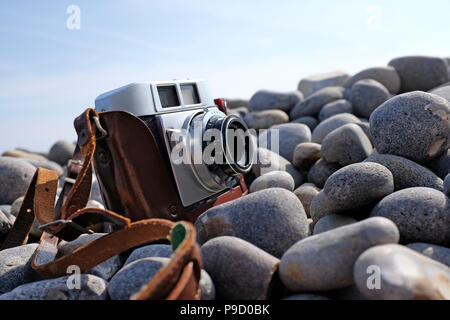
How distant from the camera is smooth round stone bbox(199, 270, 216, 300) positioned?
6.38 feet

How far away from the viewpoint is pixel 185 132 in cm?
289

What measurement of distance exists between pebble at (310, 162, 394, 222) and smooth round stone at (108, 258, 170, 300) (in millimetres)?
1181

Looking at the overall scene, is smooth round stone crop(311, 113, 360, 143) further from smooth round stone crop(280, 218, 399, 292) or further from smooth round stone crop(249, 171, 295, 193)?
smooth round stone crop(280, 218, 399, 292)

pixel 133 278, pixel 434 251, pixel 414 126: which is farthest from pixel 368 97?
pixel 133 278

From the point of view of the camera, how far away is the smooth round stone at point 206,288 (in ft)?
6.38

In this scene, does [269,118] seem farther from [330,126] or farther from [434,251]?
[434,251]

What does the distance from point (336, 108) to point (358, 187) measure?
4.05 meters

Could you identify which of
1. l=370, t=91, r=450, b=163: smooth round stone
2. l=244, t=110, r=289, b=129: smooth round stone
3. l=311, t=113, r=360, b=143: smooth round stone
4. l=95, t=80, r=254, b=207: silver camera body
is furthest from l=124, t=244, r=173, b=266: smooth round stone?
l=244, t=110, r=289, b=129: smooth round stone

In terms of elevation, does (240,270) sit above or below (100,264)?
above

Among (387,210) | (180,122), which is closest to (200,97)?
(180,122)

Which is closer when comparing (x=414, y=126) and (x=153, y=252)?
(x=153, y=252)

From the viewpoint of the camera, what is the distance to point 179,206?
2939 mm

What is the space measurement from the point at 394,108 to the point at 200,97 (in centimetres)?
145
